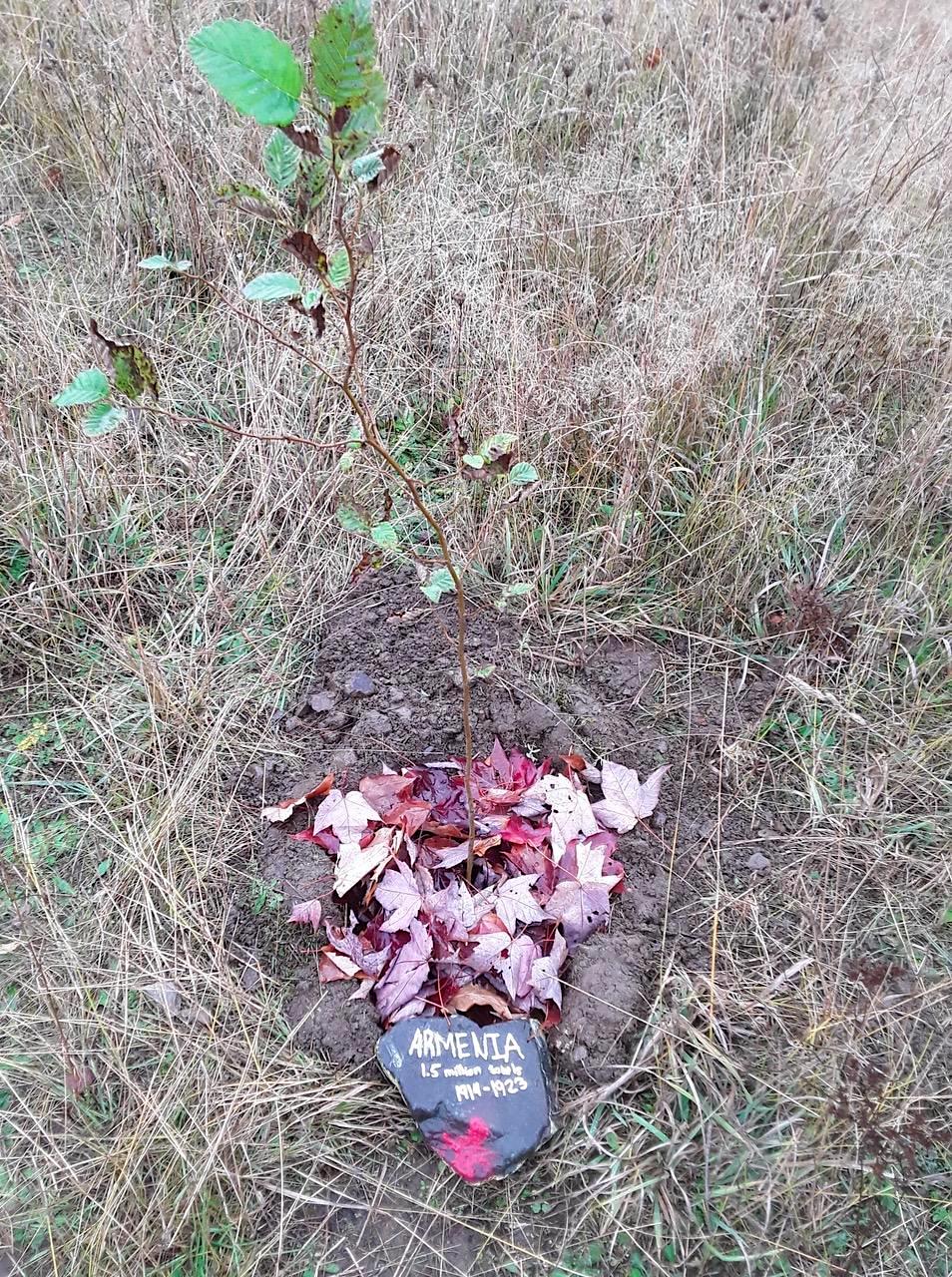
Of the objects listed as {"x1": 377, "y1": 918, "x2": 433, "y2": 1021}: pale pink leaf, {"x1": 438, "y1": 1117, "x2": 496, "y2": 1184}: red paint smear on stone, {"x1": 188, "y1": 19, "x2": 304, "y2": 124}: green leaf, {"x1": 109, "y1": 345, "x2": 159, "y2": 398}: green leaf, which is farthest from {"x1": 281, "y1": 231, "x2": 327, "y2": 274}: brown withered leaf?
{"x1": 438, "y1": 1117, "x2": 496, "y2": 1184}: red paint smear on stone

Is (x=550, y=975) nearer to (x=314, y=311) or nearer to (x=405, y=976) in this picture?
(x=405, y=976)

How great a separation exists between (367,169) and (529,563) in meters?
1.20

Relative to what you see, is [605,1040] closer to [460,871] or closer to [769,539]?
[460,871]

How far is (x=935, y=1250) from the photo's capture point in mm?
1351

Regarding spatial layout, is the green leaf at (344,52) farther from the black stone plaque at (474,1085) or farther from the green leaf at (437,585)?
the black stone plaque at (474,1085)

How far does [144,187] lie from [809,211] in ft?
6.80

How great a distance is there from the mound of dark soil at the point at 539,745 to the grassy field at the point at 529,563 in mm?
55

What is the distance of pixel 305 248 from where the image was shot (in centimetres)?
102

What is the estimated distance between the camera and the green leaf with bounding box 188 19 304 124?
2.75ft

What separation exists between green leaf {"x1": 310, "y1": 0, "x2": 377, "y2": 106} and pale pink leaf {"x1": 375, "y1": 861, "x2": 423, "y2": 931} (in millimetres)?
1283

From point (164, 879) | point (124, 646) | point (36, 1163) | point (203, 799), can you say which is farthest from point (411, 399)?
point (36, 1163)

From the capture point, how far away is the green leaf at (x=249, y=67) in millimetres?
837

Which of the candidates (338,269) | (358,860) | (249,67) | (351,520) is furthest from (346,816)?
(249,67)

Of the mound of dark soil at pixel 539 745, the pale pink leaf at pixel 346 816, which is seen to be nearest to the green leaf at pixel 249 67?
the mound of dark soil at pixel 539 745
